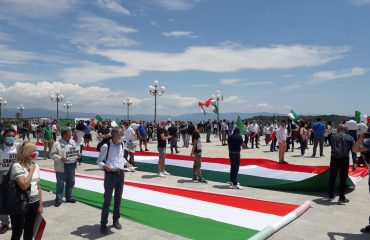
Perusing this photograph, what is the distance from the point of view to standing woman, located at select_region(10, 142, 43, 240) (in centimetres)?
412

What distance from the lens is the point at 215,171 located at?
11.5m

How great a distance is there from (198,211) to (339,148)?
11.5 ft

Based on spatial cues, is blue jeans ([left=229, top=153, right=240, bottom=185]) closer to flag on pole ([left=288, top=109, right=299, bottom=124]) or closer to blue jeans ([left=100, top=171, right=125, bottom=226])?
blue jeans ([left=100, top=171, right=125, bottom=226])

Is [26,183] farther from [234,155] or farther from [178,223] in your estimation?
[234,155]

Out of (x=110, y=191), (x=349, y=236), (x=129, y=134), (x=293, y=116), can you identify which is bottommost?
(x=349, y=236)

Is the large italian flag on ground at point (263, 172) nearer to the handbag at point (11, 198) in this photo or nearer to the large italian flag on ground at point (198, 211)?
the large italian flag on ground at point (198, 211)

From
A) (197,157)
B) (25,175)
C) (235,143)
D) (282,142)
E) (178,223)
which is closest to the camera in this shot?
(25,175)

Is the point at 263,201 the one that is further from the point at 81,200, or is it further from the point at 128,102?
the point at 128,102

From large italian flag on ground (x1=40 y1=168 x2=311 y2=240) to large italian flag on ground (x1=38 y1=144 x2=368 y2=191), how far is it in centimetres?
167

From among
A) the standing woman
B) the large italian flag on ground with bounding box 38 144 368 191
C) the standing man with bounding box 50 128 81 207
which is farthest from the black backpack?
the standing woman

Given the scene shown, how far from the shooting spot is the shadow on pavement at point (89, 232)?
17.9ft

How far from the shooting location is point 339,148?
770 cm

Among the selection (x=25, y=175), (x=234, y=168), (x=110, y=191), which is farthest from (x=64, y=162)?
(x=234, y=168)

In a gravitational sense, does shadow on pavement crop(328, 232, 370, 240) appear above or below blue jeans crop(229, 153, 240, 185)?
below
